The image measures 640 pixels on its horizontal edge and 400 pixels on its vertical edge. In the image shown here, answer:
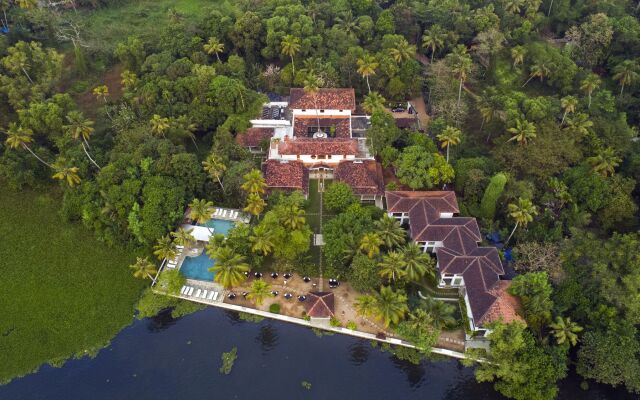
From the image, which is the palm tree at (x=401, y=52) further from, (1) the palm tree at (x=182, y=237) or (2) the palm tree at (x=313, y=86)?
(1) the palm tree at (x=182, y=237)

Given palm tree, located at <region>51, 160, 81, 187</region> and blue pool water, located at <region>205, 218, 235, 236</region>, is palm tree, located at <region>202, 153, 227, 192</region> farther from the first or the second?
palm tree, located at <region>51, 160, 81, 187</region>

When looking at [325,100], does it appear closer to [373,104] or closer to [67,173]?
[373,104]

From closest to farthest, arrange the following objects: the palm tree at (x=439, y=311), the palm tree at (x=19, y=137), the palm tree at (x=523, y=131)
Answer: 1. the palm tree at (x=439, y=311)
2. the palm tree at (x=523, y=131)
3. the palm tree at (x=19, y=137)

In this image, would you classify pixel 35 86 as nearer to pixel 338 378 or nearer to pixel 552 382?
pixel 338 378

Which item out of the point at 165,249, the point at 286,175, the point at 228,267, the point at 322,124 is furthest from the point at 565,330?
the point at 322,124

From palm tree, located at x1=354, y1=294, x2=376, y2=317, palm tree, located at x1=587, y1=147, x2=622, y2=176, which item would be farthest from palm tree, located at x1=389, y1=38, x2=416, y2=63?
palm tree, located at x1=354, y1=294, x2=376, y2=317

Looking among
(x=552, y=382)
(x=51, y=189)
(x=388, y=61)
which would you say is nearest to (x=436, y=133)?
(x=388, y=61)

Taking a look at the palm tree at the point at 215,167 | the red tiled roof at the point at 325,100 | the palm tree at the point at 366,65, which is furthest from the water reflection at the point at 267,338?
the palm tree at the point at 366,65

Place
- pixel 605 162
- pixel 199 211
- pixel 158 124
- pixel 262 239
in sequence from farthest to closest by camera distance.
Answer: pixel 158 124, pixel 605 162, pixel 199 211, pixel 262 239
